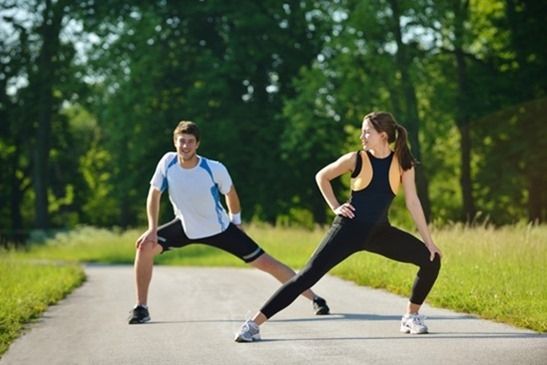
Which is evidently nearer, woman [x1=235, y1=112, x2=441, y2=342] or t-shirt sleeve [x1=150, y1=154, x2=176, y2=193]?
woman [x1=235, y1=112, x2=441, y2=342]

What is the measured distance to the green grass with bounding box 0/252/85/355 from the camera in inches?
424

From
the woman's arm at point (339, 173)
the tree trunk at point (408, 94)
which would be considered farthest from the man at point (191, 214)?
the tree trunk at point (408, 94)

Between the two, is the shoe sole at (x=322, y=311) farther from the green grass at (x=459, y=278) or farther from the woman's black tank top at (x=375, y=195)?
the woman's black tank top at (x=375, y=195)

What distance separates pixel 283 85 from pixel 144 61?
569cm

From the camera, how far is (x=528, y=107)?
135 ft

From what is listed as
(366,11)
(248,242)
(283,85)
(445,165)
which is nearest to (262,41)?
(283,85)

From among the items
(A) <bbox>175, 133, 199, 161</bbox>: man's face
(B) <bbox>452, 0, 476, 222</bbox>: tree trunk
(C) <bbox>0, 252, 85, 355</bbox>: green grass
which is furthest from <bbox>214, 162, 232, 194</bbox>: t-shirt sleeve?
(B) <bbox>452, 0, 476, 222</bbox>: tree trunk

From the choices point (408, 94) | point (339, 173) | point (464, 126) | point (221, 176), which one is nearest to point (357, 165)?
point (339, 173)

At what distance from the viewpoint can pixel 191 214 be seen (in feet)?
35.9

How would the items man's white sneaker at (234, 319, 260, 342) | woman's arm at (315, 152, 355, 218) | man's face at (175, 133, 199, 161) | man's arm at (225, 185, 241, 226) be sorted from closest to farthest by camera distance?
1. man's white sneaker at (234, 319, 260, 342)
2. woman's arm at (315, 152, 355, 218)
3. man's face at (175, 133, 199, 161)
4. man's arm at (225, 185, 241, 226)

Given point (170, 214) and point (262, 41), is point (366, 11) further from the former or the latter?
point (170, 214)

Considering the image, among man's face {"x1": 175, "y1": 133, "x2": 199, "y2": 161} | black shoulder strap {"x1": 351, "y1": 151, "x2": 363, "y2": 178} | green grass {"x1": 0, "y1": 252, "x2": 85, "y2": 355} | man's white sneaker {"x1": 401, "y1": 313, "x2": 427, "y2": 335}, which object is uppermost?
man's face {"x1": 175, "y1": 133, "x2": 199, "y2": 161}

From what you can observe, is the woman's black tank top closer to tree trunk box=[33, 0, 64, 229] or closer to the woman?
the woman

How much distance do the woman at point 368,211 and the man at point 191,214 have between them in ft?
5.38
